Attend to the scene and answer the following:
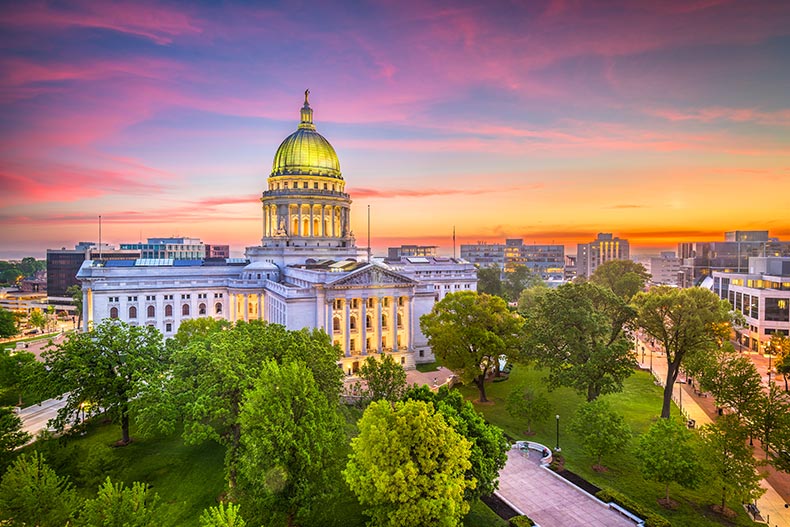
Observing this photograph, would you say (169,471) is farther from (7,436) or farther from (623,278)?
(623,278)

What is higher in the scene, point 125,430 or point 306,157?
point 306,157

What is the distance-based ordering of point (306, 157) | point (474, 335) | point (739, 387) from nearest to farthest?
point (739, 387), point (474, 335), point (306, 157)

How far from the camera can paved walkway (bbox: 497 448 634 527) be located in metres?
33.3

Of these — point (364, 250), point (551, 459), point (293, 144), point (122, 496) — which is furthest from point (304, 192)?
point (122, 496)

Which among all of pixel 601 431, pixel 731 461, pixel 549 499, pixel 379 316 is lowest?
pixel 549 499

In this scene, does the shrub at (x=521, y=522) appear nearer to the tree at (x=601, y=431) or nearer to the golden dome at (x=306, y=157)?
the tree at (x=601, y=431)

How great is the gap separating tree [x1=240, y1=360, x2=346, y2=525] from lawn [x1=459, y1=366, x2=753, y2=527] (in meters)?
23.9

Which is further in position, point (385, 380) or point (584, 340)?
point (584, 340)

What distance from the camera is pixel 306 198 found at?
10144 centimetres

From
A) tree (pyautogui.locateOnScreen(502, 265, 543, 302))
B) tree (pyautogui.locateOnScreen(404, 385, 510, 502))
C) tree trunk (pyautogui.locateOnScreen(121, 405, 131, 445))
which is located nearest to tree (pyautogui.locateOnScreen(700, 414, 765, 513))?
tree (pyautogui.locateOnScreen(404, 385, 510, 502))

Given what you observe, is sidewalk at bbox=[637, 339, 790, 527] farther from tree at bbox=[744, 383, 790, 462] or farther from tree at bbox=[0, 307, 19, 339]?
tree at bbox=[0, 307, 19, 339]

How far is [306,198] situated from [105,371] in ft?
209

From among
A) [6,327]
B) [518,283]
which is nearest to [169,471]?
[6,327]

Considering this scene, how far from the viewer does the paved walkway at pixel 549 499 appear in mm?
33344
